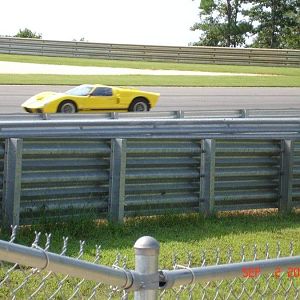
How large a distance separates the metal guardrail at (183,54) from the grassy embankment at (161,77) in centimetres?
121

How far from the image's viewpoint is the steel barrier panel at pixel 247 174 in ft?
33.6

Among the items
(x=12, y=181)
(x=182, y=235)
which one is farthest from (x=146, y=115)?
(x=12, y=181)

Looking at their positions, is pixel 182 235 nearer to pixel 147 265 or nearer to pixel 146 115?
pixel 147 265

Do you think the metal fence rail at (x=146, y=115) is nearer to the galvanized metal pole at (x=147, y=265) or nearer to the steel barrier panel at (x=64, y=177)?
the steel barrier panel at (x=64, y=177)

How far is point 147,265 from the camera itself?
344cm

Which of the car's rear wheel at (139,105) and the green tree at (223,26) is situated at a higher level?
the green tree at (223,26)

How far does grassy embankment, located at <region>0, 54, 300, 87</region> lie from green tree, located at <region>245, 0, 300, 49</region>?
24787 mm

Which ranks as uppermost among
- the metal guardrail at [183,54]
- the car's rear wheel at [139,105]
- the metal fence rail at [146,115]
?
the metal guardrail at [183,54]

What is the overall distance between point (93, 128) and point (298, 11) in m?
63.0

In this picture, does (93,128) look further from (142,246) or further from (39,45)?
(39,45)

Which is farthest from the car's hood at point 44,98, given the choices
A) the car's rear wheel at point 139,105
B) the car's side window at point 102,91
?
the car's rear wheel at point 139,105

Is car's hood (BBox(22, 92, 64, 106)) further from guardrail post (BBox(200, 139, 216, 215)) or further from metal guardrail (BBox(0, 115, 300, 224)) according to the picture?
guardrail post (BBox(200, 139, 216, 215))

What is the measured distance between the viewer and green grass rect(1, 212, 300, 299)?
303 inches

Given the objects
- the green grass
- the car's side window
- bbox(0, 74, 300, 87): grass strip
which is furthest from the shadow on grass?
bbox(0, 74, 300, 87): grass strip
